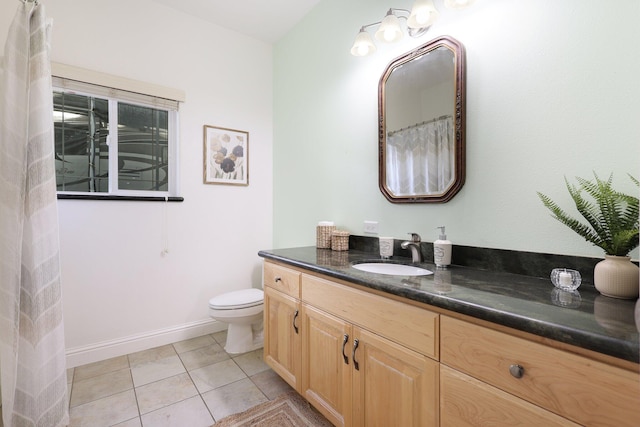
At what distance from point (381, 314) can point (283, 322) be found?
31.0 inches

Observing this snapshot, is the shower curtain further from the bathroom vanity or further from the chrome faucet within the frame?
the chrome faucet

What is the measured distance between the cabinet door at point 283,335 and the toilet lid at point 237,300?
0.34m

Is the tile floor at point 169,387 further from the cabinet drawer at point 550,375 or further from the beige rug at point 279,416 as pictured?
the cabinet drawer at point 550,375

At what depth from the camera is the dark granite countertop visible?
0.63 metres

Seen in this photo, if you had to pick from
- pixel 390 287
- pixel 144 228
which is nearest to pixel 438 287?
pixel 390 287

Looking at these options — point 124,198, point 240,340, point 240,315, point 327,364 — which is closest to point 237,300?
point 240,315

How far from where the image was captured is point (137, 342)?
7.43 feet

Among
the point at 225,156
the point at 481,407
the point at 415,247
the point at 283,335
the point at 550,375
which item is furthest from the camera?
the point at 225,156

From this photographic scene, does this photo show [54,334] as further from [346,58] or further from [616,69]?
[616,69]

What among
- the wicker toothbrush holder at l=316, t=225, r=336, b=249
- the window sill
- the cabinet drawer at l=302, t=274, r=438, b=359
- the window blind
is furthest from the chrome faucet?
the window blind

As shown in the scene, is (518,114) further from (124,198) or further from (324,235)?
(124,198)

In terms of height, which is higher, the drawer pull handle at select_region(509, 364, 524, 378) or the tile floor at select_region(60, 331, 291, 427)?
the drawer pull handle at select_region(509, 364, 524, 378)

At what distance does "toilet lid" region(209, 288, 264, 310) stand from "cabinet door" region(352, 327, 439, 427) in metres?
1.15

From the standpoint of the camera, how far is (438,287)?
39.7 inches
